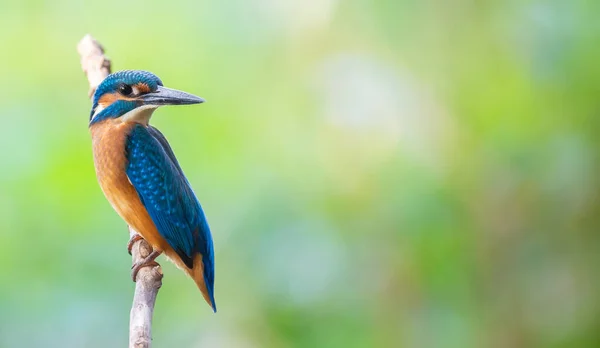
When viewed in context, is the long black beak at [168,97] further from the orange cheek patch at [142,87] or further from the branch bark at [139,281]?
the branch bark at [139,281]

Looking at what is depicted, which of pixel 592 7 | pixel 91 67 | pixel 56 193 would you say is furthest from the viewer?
pixel 592 7

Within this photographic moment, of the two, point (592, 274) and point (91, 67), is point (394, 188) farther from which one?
point (91, 67)

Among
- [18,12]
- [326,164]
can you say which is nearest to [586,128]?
[326,164]

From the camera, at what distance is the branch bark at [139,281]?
4.09 ft

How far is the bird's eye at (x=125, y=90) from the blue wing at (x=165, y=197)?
9 centimetres

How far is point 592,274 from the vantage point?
2.86m

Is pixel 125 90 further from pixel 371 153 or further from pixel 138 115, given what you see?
pixel 371 153

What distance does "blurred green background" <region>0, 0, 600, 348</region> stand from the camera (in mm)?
2627

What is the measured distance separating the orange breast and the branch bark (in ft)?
0.26

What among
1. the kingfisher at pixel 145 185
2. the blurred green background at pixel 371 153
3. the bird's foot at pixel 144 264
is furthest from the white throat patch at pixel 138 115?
the blurred green background at pixel 371 153

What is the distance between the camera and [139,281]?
1496 millimetres

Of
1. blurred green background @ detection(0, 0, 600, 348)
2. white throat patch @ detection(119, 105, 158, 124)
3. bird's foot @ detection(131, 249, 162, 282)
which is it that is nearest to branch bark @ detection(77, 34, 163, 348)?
bird's foot @ detection(131, 249, 162, 282)

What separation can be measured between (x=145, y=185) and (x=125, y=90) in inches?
7.3

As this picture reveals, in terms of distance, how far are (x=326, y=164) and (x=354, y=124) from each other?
0.56 ft
